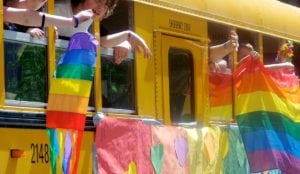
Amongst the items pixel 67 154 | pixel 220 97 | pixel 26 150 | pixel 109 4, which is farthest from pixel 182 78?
pixel 26 150

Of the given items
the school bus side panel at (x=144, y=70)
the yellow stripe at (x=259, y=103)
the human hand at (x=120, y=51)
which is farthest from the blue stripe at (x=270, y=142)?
the human hand at (x=120, y=51)

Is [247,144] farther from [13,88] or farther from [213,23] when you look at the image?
[13,88]

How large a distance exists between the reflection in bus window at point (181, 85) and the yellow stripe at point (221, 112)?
30 cm

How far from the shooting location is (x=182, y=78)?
5.62 meters

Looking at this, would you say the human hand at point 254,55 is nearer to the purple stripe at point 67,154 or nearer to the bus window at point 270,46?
the bus window at point 270,46

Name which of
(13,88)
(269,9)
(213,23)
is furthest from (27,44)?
(269,9)

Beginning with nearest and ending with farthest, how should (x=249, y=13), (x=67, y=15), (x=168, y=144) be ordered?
(x=67, y=15)
(x=168, y=144)
(x=249, y=13)

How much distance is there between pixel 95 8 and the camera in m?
4.60

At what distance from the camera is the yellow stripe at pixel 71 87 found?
161 inches

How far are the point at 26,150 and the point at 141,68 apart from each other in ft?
4.28

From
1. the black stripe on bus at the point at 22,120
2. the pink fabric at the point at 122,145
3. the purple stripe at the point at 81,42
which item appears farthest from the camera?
the pink fabric at the point at 122,145

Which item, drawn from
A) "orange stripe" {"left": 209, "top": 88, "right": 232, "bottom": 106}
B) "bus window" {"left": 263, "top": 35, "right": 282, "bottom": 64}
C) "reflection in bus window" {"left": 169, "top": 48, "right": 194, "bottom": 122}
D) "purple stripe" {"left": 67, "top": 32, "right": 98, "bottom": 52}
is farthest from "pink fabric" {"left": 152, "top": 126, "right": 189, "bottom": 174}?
"bus window" {"left": 263, "top": 35, "right": 282, "bottom": 64}

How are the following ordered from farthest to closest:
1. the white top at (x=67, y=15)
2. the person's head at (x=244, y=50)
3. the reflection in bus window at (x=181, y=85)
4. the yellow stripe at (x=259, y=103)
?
the person's head at (x=244, y=50) → the yellow stripe at (x=259, y=103) → the reflection in bus window at (x=181, y=85) → the white top at (x=67, y=15)

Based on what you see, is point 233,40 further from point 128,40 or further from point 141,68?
point 128,40
